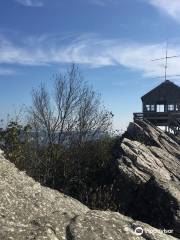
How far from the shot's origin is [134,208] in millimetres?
12945

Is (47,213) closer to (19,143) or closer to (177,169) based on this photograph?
(19,143)

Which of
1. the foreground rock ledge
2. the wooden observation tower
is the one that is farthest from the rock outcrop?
the wooden observation tower

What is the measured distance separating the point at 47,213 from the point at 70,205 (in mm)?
1042

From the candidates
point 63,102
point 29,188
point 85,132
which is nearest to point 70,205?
point 29,188

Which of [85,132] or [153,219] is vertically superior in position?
[85,132]

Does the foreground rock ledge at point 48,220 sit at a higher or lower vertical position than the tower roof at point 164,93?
lower

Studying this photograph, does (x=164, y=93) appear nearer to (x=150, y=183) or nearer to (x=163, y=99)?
(x=163, y=99)

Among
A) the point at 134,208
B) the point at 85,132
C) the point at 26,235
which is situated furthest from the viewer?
the point at 85,132

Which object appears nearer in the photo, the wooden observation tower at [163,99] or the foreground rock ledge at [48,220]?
the foreground rock ledge at [48,220]

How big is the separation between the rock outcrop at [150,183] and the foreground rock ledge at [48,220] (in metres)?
4.16

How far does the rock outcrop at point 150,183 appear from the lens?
1194 cm

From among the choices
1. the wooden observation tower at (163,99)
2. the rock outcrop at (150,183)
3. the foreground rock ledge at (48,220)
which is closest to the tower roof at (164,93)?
the wooden observation tower at (163,99)

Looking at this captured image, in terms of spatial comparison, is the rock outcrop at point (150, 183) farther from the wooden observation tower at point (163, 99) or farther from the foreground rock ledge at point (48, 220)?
the wooden observation tower at point (163, 99)

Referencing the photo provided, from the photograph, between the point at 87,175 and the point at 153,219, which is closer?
the point at 153,219
